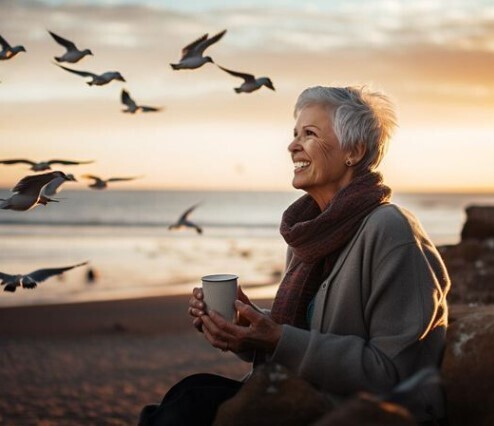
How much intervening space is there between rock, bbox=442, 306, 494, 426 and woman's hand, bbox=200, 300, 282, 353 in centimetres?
86

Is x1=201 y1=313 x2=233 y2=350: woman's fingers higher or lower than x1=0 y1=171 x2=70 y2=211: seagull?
lower

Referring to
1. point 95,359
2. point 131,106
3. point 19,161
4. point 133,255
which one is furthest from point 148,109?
point 133,255

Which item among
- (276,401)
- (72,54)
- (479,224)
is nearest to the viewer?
(276,401)

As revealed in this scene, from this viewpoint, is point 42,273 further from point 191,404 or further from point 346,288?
point 346,288

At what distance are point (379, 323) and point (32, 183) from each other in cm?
222

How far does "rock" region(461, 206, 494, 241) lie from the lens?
8086 millimetres

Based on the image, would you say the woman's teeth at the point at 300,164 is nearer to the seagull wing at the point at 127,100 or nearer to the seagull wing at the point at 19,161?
the seagull wing at the point at 19,161

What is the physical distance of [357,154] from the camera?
300 cm

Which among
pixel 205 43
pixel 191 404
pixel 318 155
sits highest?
pixel 205 43

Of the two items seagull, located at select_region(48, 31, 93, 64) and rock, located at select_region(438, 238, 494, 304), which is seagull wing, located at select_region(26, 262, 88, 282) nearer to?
seagull, located at select_region(48, 31, 93, 64)

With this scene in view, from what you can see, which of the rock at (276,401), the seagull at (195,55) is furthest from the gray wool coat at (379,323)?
the seagull at (195,55)

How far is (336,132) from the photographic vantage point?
2.95m

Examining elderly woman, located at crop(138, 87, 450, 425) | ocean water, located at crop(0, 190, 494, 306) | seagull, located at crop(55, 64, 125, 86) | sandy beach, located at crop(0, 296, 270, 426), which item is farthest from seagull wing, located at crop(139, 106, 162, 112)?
sandy beach, located at crop(0, 296, 270, 426)

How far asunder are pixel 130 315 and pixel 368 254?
37.6 ft
